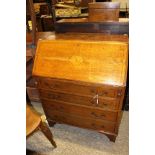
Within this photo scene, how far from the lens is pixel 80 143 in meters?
1.80

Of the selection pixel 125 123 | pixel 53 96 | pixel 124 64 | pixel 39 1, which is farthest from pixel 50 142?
pixel 39 1

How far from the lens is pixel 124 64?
4.63ft

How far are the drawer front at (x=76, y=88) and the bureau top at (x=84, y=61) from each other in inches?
2.1

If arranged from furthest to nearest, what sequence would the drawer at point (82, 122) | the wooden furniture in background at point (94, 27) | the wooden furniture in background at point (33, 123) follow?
the wooden furniture in background at point (94, 27) → the drawer at point (82, 122) → the wooden furniture in background at point (33, 123)

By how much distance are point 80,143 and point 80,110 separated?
340 mm

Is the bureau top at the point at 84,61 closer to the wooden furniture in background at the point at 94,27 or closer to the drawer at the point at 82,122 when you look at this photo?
the drawer at the point at 82,122

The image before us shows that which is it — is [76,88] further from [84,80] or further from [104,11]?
[104,11]

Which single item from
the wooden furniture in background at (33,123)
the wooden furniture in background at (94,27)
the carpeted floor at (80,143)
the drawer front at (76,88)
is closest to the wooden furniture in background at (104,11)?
the wooden furniture in background at (94,27)

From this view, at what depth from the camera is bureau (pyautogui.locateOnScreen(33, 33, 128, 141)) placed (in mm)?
1446

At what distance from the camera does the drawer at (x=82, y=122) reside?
1.70m

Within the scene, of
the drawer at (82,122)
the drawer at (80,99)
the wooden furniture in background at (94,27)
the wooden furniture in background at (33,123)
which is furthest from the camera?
the wooden furniture in background at (94,27)

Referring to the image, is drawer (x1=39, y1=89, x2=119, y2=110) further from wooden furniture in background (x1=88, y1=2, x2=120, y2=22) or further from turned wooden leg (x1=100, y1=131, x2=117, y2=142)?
wooden furniture in background (x1=88, y1=2, x2=120, y2=22)
